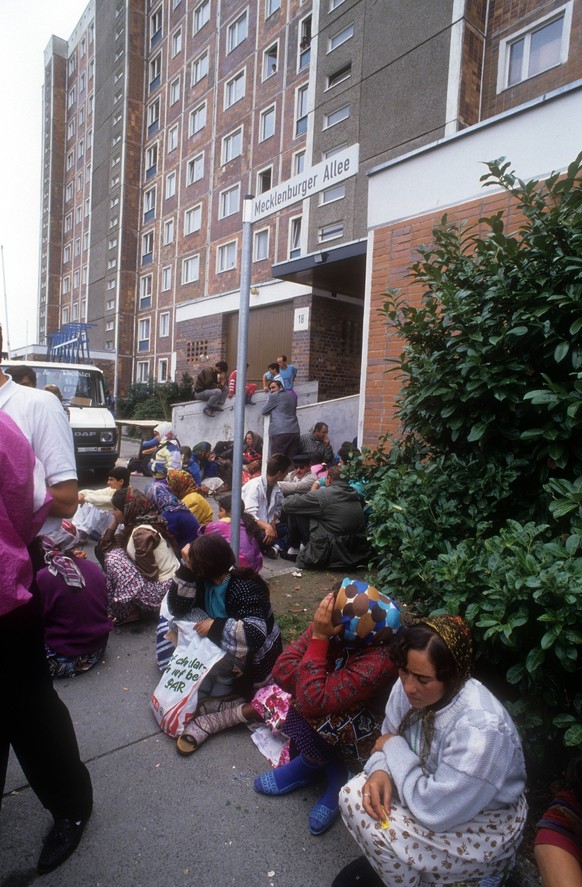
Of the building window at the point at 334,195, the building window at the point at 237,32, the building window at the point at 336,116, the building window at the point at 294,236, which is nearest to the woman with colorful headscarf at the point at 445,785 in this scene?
the building window at the point at 334,195

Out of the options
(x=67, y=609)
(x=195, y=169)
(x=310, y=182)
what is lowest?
(x=67, y=609)

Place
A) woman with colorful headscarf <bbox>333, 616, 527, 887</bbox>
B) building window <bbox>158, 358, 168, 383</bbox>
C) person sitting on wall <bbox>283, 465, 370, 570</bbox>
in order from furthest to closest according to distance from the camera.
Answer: building window <bbox>158, 358, 168, 383</bbox>
person sitting on wall <bbox>283, 465, 370, 570</bbox>
woman with colorful headscarf <bbox>333, 616, 527, 887</bbox>

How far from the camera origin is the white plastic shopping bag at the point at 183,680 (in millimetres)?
2867

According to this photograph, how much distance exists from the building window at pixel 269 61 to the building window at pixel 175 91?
26.2 feet

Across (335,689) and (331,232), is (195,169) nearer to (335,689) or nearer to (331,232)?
(331,232)

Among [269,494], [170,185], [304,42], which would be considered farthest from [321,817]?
[170,185]

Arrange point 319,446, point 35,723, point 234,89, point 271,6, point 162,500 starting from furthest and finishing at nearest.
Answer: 1. point 234,89
2. point 271,6
3. point 319,446
4. point 162,500
5. point 35,723

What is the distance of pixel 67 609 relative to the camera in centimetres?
341

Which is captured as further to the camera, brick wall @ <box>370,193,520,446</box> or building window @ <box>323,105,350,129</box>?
building window @ <box>323,105,350,129</box>

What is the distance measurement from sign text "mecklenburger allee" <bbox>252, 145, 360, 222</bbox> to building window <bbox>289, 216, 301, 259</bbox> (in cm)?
1559

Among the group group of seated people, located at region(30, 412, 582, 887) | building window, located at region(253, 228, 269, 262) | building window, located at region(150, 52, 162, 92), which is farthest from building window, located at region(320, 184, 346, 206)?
building window, located at region(150, 52, 162, 92)

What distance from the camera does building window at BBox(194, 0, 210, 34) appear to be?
76.8ft

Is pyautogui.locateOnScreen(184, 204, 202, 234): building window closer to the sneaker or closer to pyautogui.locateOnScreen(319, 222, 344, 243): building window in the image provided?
pyautogui.locateOnScreen(319, 222, 344, 243): building window

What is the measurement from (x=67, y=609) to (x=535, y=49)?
14.5 meters
